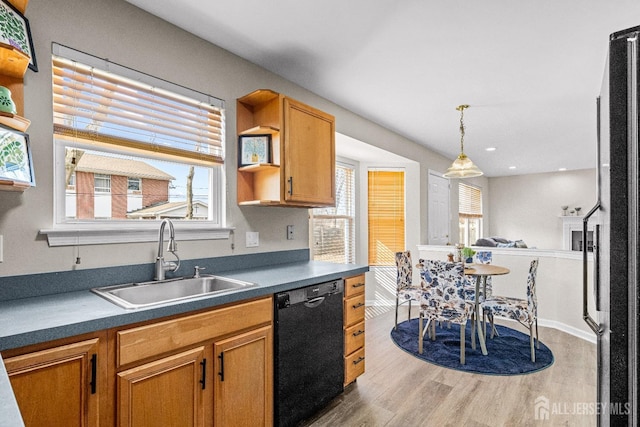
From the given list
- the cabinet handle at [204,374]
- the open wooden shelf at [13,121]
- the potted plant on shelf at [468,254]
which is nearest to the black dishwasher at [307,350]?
the cabinet handle at [204,374]

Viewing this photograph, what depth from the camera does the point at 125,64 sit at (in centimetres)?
190

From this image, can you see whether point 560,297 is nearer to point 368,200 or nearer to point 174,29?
point 368,200

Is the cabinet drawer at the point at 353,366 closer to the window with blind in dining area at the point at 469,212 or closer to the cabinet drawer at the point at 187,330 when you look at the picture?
the cabinet drawer at the point at 187,330

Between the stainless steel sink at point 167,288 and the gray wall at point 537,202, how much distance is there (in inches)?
335

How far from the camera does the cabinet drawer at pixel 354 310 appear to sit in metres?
2.39

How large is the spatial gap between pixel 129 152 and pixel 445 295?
2.71m

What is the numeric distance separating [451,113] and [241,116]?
2.45 metres

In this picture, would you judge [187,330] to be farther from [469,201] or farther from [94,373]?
[469,201]

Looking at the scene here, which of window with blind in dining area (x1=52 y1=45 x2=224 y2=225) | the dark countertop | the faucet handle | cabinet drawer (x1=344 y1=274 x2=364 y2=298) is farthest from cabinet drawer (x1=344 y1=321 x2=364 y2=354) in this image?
window with blind in dining area (x1=52 y1=45 x2=224 y2=225)

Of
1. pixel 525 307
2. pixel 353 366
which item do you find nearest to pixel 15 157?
pixel 353 366

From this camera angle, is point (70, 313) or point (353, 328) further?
point (353, 328)

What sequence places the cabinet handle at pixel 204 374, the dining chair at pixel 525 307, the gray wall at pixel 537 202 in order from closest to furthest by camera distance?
the cabinet handle at pixel 204 374
the dining chair at pixel 525 307
the gray wall at pixel 537 202

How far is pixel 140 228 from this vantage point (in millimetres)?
1934

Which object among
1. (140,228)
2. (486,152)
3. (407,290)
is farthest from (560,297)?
(140,228)
